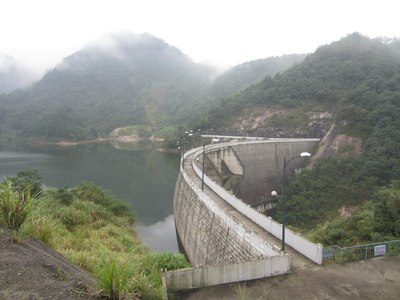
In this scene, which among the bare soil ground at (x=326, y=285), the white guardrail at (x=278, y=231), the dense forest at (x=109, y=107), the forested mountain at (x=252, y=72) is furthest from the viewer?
the forested mountain at (x=252, y=72)

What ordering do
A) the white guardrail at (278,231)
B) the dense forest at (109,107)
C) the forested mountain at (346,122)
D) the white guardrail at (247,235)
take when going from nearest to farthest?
the white guardrail at (278,231) → the white guardrail at (247,235) → the forested mountain at (346,122) → the dense forest at (109,107)

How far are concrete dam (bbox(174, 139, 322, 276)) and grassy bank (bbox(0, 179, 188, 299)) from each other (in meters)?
3.43

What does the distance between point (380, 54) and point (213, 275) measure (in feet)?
279

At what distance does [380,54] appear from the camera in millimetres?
78000

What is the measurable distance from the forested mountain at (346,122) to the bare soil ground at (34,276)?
13.9 meters

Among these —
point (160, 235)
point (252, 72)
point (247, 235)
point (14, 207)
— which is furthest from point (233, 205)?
point (252, 72)

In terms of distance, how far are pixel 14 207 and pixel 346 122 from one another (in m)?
52.6

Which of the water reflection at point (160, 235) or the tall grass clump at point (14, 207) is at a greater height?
the tall grass clump at point (14, 207)

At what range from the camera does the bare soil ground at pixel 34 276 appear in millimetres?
5926

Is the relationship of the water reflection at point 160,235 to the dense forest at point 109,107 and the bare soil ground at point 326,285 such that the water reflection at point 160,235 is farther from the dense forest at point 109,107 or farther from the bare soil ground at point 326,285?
the dense forest at point 109,107

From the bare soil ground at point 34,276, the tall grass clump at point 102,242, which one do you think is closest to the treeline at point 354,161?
the tall grass clump at point 102,242

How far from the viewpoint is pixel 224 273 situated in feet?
34.1

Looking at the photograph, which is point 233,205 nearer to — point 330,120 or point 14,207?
point 14,207

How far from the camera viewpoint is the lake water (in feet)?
106
